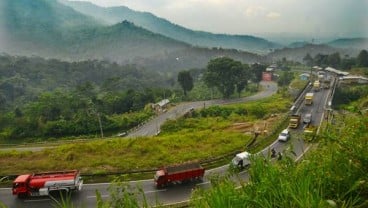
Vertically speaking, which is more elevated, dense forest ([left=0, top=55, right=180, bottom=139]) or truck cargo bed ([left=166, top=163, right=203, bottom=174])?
truck cargo bed ([left=166, top=163, right=203, bottom=174])

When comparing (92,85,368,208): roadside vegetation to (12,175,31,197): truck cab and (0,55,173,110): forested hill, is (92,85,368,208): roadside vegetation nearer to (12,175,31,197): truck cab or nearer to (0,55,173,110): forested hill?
(12,175,31,197): truck cab

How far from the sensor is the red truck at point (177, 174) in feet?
74.0

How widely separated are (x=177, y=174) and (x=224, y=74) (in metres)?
53.7

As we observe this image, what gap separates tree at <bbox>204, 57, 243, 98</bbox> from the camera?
73438 mm

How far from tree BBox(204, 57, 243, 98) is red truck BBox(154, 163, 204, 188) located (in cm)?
5145

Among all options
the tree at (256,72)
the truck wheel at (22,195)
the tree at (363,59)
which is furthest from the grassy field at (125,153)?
the tree at (363,59)

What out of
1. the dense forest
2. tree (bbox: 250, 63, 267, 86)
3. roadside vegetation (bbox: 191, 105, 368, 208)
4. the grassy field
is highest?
roadside vegetation (bbox: 191, 105, 368, 208)

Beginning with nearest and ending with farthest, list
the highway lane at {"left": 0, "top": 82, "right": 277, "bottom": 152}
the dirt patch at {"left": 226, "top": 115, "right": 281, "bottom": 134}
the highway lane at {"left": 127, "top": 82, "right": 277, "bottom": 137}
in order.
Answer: the dirt patch at {"left": 226, "top": 115, "right": 281, "bottom": 134} → the highway lane at {"left": 0, "top": 82, "right": 277, "bottom": 152} → the highway lane at {"left": 127, "top": 82, "right": 277, "bottom": 137}

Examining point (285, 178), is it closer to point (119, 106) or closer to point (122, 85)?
point (119, 106)

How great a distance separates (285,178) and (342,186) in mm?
1054

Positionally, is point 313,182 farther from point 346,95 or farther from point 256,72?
point 256,72

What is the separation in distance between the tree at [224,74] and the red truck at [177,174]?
5145cm

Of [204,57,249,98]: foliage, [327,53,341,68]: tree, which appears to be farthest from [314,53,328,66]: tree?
[204,57,249,98]: foliage

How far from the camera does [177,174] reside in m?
22.7
